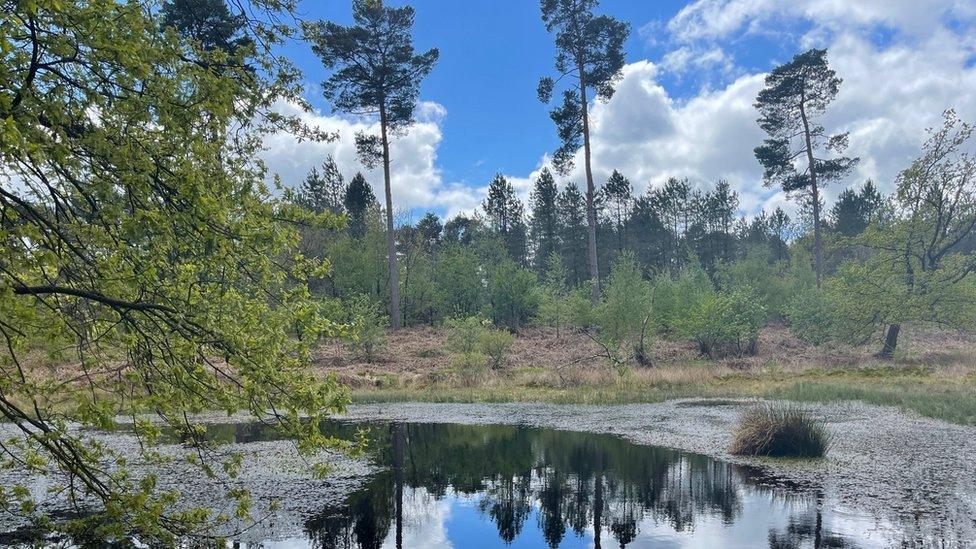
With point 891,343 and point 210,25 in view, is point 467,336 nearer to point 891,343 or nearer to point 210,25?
point 891,343

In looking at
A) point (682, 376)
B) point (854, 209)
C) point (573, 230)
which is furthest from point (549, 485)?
point (854, 209)

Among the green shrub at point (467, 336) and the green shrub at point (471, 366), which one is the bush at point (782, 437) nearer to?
the green shrub at point (471, 366)

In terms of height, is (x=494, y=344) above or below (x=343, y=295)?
below

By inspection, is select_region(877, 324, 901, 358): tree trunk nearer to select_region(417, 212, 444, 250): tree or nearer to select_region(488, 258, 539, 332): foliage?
select_region(488, 258, 539, 332): foliage

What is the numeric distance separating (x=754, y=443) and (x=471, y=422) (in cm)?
838

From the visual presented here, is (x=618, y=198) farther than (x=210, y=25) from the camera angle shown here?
Yes

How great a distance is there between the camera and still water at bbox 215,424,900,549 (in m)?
9.15

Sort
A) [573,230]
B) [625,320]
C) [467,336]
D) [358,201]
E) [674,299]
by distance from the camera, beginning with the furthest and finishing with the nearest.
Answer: [573,230]
[358,201]
[674,299]
[625,320]
[467,336]

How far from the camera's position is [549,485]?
12.2 metres

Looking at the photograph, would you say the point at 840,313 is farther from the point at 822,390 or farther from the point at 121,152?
the point at 121,152

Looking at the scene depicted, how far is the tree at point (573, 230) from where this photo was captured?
66.1m

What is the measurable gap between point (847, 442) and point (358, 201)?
1802 inches

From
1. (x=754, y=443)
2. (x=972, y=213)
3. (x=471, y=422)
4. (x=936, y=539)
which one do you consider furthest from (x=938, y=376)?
(x=936, y=539)

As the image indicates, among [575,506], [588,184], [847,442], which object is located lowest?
[575,506]
